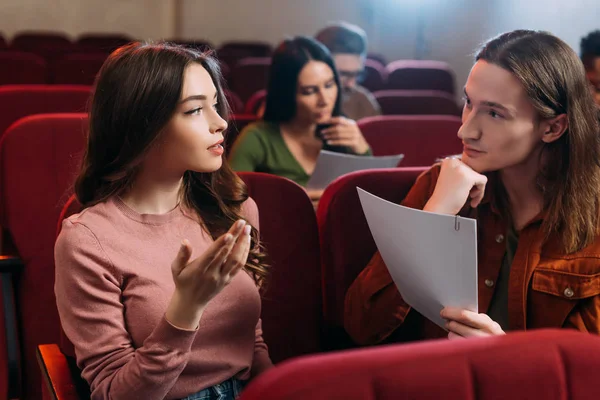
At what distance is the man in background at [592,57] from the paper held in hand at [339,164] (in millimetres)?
1019

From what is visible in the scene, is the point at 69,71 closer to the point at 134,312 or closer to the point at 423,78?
the point at 423,78

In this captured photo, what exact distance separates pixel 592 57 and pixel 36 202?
193 cm

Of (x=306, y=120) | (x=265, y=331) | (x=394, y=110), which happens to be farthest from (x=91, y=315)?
(x=394, y=110)

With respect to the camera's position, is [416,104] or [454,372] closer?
[454,372]

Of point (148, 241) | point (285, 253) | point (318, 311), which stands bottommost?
point (318, 311)

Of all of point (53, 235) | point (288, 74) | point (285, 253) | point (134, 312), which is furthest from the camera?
point (288, 74)

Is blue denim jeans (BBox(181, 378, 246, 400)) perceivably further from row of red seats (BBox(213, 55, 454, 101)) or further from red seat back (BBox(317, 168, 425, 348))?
row of red seats (BBox(213, 55, 454, 101))

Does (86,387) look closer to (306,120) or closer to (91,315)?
(91,315)

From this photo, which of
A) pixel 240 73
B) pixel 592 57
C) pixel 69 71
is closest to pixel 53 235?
pixel 592 57

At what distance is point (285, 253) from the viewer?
1.76 m

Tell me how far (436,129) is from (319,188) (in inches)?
26.3

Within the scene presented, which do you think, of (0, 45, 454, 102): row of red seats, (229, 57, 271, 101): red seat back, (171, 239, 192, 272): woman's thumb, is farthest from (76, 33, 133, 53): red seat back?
(171, 239, 192, 272): woman's thumb

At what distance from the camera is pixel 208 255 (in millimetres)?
1108

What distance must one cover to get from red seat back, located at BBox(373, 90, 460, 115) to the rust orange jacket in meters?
2.22
